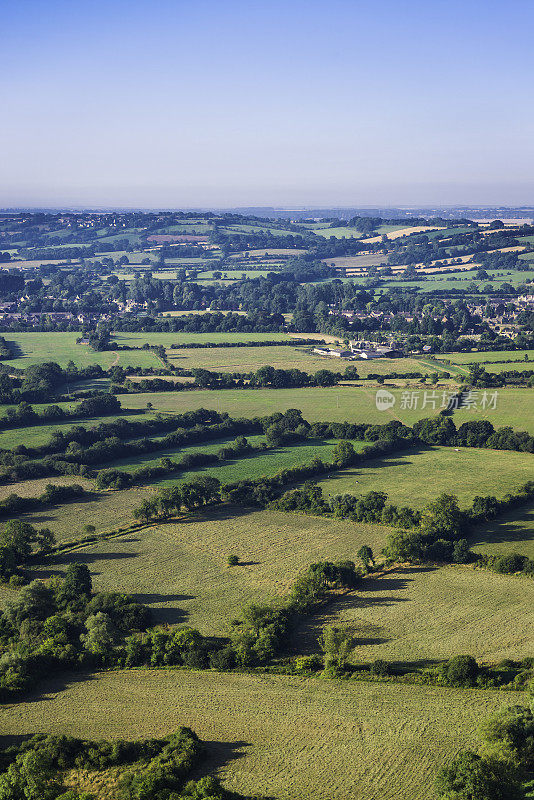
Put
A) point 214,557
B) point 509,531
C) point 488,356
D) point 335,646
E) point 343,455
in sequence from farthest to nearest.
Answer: point 488,356
point 343,455
point 509,531
point 214,557
point 335,646

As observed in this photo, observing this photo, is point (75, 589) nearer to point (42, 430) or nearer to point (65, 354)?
point (42, 430)

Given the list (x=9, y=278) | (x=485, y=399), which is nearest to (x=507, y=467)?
(x=485, y=399)

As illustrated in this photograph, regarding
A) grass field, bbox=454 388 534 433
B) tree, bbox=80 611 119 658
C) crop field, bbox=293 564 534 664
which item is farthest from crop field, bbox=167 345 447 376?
tree, bbox=80 611 119 658

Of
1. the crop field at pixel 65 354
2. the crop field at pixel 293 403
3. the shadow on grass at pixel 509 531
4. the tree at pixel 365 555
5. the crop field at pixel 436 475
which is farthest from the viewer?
the crop field at pixel 65 354

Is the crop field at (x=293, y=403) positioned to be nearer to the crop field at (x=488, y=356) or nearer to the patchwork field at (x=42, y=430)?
the patchwork field at (x=42, y=430)

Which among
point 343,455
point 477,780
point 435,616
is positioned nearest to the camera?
point 477,780

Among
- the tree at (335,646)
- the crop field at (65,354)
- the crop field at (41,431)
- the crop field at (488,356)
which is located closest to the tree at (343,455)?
the crop field at (41,431)

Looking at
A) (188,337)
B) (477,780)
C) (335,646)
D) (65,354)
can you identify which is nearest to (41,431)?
(65,354)
